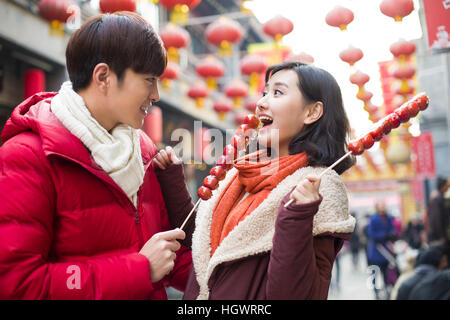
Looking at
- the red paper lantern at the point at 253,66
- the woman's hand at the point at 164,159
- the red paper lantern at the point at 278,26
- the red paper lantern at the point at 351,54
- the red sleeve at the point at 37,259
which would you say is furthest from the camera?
the red paper lantern at the point at 253,66

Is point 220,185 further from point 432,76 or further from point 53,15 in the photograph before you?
point 432,76

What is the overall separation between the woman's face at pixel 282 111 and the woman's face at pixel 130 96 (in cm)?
61

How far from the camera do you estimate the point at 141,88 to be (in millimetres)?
1899

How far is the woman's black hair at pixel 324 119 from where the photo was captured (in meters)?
2.13

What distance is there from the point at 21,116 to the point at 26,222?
469 mm

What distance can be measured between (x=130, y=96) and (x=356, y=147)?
3.46 feet

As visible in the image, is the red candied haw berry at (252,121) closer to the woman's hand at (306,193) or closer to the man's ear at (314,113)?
the man's ear at (314,113)

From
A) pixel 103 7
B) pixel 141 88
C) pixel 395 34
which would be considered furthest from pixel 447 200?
pixel 141 88

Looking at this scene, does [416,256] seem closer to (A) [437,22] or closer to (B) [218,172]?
(A) [437,22]

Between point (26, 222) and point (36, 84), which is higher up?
point (36, 84)

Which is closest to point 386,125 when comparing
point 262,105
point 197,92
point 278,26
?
point 262,105

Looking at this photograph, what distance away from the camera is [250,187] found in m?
2.09

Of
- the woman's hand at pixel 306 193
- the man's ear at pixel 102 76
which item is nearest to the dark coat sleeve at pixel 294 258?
the woman's hand at pixel 306 193

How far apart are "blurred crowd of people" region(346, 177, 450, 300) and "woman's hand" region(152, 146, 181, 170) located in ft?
11.8
